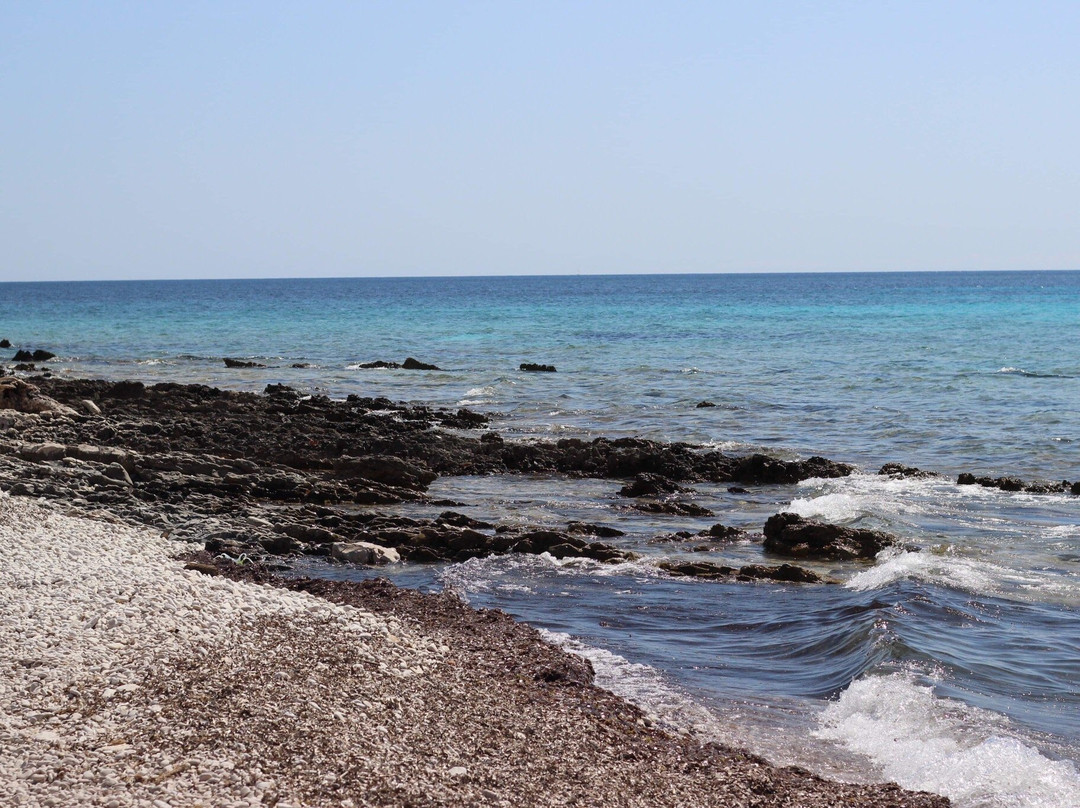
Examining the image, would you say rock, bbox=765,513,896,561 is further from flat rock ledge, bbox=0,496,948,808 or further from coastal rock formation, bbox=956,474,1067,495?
flat rock ledge, bbox=0,496,948,808

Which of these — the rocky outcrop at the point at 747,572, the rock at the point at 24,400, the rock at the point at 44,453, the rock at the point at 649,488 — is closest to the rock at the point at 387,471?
the rock at the point at 649,488

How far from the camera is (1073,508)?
16844mm

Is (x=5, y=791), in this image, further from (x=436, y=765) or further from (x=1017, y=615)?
(x=1017, y=615)

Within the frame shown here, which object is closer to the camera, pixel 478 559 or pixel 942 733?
pixel 942 733

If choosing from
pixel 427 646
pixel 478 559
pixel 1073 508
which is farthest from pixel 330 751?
pixel 1073 508

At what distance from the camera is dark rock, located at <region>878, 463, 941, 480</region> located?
1934 centimetres

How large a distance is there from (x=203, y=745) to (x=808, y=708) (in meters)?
4.88

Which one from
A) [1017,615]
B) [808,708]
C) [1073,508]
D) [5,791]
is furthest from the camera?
[1073,508]

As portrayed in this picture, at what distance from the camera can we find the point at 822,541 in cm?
1431

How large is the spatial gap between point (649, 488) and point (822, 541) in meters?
4.56

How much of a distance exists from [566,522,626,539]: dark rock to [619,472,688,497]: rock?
2.92 metres

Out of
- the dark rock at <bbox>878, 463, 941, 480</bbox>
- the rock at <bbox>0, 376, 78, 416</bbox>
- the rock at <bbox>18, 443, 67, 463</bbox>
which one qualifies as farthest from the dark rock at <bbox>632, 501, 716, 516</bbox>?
the rock at <bbox>0, 376, 78, 416</bbox>

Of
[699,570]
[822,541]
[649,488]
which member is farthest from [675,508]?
[699,570]

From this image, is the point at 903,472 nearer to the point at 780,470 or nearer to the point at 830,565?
the point at 780,470
